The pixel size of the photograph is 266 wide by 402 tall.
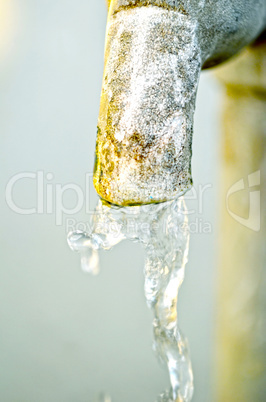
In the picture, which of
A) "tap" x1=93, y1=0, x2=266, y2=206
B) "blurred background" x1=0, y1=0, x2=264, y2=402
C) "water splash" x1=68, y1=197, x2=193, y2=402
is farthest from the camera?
"blurred background" x1=0, y1=0, x2=264, y2=402

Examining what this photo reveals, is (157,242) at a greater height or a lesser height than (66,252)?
greater

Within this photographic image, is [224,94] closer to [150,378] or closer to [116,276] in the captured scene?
[116,276]

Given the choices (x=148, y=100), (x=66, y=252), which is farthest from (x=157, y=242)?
(x=66, y=252)

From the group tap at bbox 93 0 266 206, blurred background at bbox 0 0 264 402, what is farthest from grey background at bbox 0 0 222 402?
tap at bbox 93 0 266 206

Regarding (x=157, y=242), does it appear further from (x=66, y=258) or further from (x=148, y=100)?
(x=66, y=258)

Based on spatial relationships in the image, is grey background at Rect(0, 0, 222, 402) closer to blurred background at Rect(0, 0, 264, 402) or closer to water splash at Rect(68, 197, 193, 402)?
blurred background at Rect(0, 0, 264, 402)
